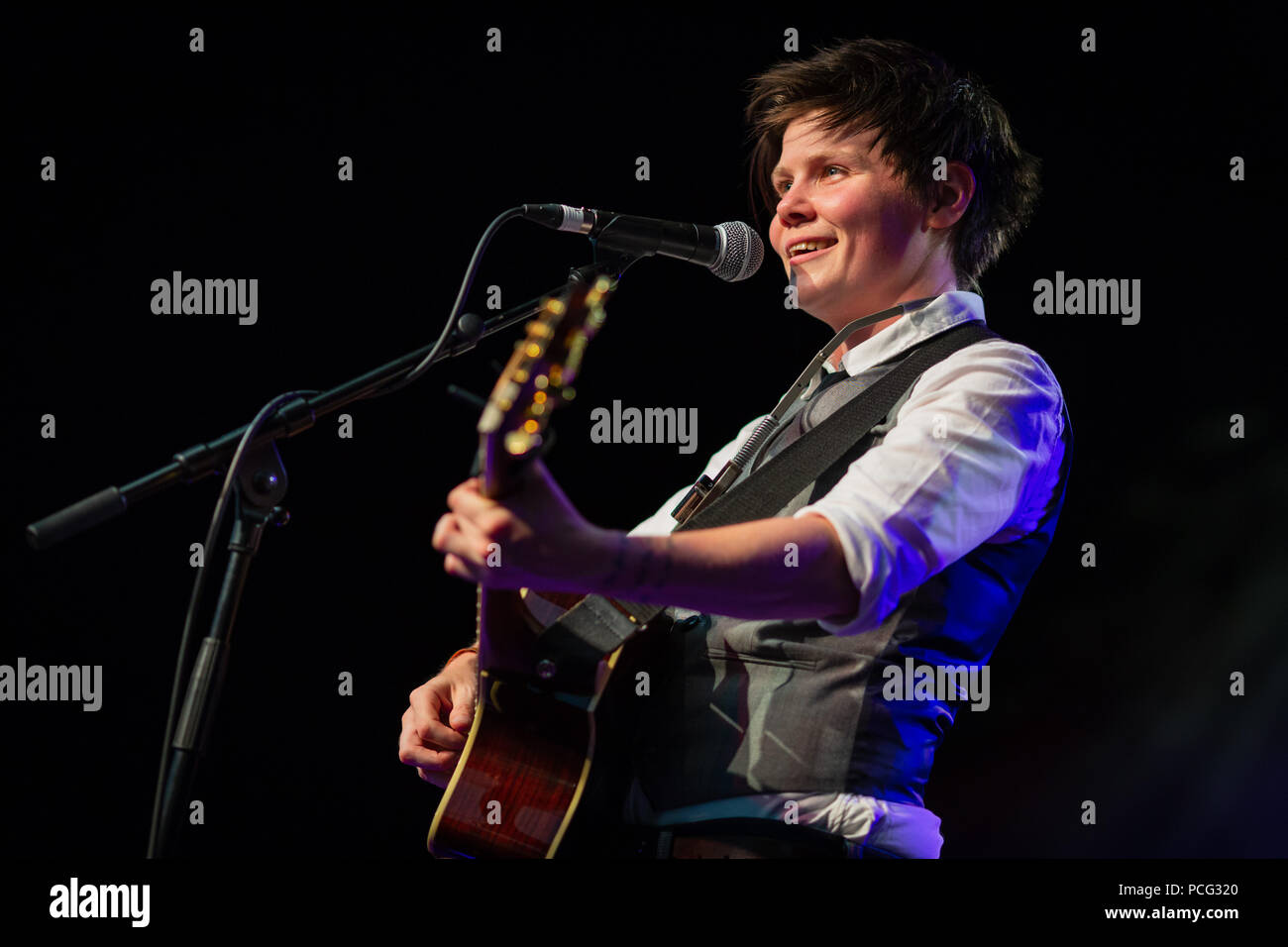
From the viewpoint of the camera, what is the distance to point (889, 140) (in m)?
2.05

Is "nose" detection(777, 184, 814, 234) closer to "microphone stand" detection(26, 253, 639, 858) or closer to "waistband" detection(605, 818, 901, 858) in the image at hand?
"microphone stand" detection(26, 253, 639, 858)

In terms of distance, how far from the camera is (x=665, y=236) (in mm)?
1837

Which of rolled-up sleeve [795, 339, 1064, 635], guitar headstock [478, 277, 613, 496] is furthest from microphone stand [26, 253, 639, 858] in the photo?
rolled-up sleeve [795, 339, 1064, 635]

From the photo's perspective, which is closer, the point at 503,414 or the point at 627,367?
the point at 503,414

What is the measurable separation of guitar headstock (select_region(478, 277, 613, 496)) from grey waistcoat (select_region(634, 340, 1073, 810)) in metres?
0.69

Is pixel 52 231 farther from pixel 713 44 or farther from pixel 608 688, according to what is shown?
pixel 608 688

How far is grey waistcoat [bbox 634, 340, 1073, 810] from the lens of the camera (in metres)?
1.58

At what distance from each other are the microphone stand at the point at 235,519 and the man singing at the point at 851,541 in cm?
51

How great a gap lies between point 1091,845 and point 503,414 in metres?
2.70

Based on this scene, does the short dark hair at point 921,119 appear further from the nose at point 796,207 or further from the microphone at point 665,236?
the microphone at point 665,236

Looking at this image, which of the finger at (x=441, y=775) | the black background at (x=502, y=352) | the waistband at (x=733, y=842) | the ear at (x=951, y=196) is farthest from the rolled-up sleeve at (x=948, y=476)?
the black background at (x=502, y=352)
